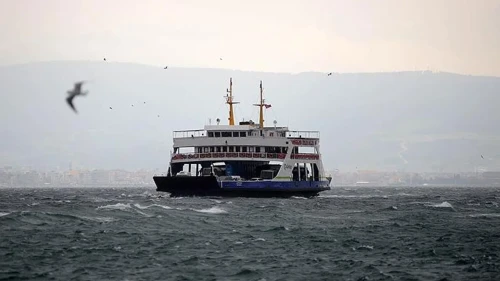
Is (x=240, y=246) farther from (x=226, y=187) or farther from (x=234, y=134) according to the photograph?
(x=234, y=134)

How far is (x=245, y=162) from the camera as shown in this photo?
101375 mm

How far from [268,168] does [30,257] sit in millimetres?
63591

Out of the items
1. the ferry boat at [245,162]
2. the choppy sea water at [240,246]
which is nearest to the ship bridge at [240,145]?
the ferry boat at [245,162]

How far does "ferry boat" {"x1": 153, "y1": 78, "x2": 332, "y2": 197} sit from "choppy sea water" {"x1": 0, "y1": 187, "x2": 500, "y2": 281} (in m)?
27.5

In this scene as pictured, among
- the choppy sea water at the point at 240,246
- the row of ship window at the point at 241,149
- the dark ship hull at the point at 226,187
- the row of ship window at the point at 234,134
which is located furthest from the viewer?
the row of ship window at the point at 234,134

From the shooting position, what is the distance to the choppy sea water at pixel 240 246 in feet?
125

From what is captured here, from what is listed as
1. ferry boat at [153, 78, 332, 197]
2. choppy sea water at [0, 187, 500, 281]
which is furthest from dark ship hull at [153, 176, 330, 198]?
choppy sea water at [0, 187, 500, 281]

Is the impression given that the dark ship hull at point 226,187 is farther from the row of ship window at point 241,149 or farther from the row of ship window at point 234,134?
the row of ship window at point 234,134

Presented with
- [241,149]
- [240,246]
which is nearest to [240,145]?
[241,149]

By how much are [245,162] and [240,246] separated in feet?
181

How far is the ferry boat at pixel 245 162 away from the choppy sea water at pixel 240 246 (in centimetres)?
2752

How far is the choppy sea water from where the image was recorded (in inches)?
1499

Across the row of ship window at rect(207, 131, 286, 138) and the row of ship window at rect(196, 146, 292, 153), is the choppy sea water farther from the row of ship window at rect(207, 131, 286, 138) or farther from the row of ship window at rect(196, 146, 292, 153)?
the row of ship window at rect(207, 131, 286, 138)

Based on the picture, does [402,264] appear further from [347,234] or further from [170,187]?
[170,187]
